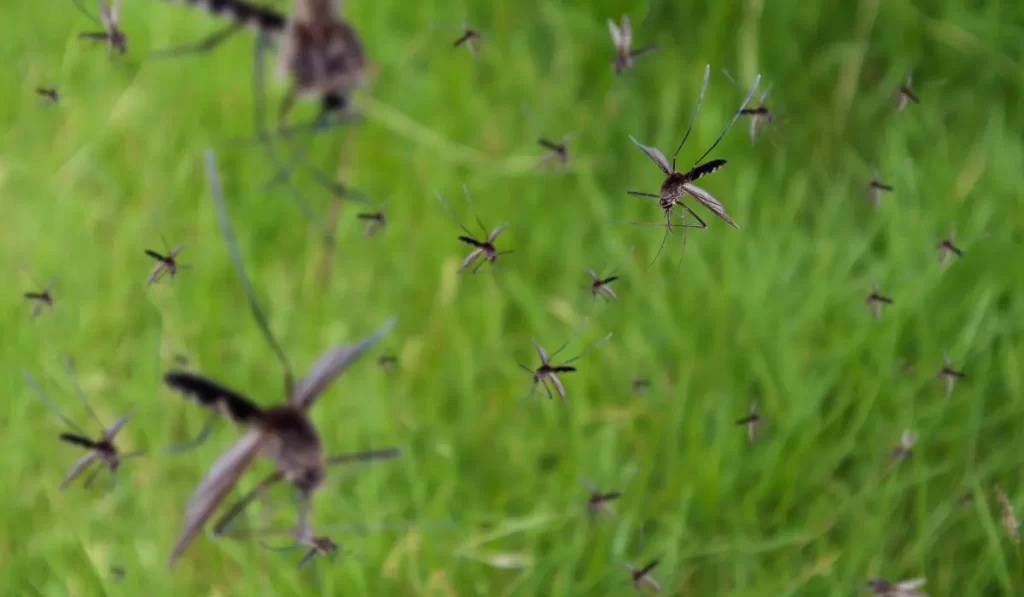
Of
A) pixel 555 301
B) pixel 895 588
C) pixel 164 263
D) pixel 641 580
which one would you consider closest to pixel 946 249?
pixel 895 588

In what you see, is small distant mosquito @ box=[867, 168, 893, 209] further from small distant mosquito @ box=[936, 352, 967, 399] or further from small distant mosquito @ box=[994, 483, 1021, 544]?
small distant mosquito @ box=[994, 483, 1021, 544]

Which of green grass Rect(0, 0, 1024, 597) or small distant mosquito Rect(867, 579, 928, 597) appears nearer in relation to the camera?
small distant mosquito Rect(867, 579, 928, 597)

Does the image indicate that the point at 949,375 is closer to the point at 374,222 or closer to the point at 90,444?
the point at 374,222

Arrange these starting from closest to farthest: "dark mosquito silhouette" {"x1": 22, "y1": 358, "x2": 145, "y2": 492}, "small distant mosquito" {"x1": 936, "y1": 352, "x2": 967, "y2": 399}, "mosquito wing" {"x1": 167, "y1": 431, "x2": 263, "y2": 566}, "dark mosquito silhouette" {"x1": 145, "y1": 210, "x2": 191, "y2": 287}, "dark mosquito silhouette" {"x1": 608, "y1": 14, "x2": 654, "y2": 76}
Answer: "mosquito wing" {"x1": 167, "y1": 431, "x2": 263, "y2": 566}
"dark mosquito silhouette" {"x1": 22, "y1": 358, "x2": 145, "y2": 492}
"dark mosquito silhouette" {"x1": 145, "y1": 210, "x2": 191, "y2": 287}
"small distant mosquito" {"x1": 936, "y1": 352, "x2": 967, "y2": 399}
"dark mosquito silhouette" {"x1": 608, "y1": 14, "x2": 654, "y2": 76}

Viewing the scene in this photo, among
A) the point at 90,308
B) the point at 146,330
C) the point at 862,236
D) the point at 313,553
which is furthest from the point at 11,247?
the point at 862,236

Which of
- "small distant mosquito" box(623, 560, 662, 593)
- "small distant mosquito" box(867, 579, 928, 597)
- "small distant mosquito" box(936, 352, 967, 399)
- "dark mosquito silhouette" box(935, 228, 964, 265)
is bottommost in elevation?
"small distant mosquito" box(623, 560, 662, 593)

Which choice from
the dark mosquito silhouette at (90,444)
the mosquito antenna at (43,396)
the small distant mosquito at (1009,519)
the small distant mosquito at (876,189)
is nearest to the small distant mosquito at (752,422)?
the small distant mosquito at (1009,519)

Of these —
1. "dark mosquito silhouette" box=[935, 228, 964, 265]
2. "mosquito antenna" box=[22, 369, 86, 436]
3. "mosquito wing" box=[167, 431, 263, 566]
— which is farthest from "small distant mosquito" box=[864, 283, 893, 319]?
"mosquito antenna" box=[22, 369, 86, 436]
